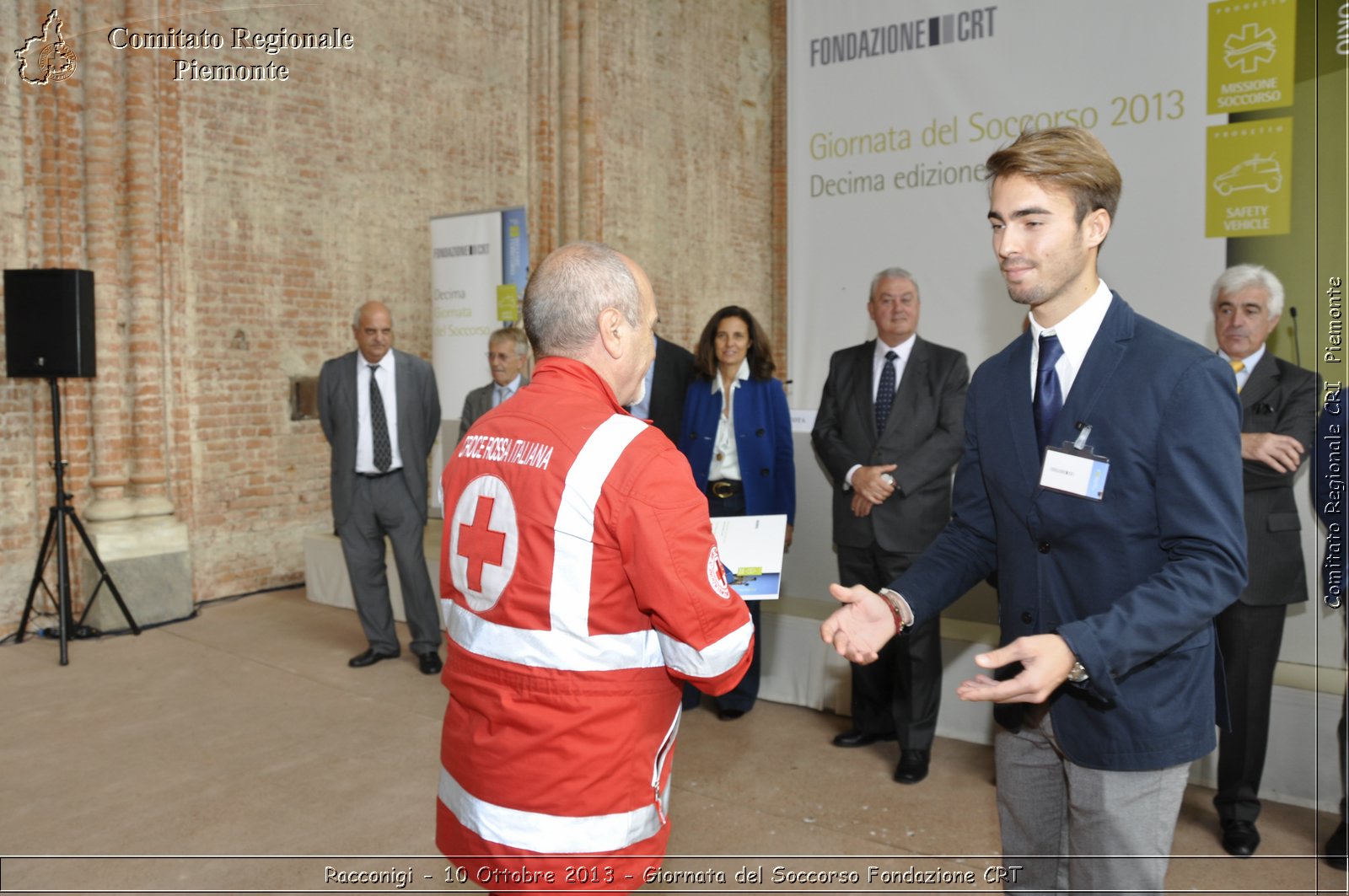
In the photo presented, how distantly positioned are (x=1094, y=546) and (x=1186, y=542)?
0.14 meters

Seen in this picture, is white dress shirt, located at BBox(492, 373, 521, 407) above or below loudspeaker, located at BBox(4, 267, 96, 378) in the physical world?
below

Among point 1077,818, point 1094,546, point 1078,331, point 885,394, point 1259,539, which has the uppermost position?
point 1078,331

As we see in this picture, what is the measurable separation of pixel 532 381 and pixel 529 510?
0.28 metres

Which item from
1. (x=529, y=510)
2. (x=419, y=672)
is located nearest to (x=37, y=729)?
(x=419, y=672)

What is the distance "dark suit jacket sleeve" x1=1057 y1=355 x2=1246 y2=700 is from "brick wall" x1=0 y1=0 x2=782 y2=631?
6.28m

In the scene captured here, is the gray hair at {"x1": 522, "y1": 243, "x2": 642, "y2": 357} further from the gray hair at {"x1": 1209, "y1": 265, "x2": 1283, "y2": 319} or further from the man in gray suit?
the man in gray suit

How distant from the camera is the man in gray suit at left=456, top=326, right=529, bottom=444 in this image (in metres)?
5.43

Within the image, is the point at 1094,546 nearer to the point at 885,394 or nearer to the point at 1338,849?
the point at 1338,849

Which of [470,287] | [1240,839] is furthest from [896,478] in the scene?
[470,287]

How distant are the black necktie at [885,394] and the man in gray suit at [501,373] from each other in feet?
6.95

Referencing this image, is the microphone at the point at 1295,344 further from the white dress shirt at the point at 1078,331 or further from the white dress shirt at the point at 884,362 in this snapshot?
the white dress shirt at the point at 1078,331

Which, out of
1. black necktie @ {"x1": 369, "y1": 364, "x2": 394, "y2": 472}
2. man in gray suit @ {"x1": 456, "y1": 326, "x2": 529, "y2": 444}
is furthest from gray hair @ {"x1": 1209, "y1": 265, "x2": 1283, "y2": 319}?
black necktie @ {"x1": 369, "y1": 364, "x2": 394, "y2": 472}

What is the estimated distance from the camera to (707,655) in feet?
5.09

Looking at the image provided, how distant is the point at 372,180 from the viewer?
7656 millimetres
